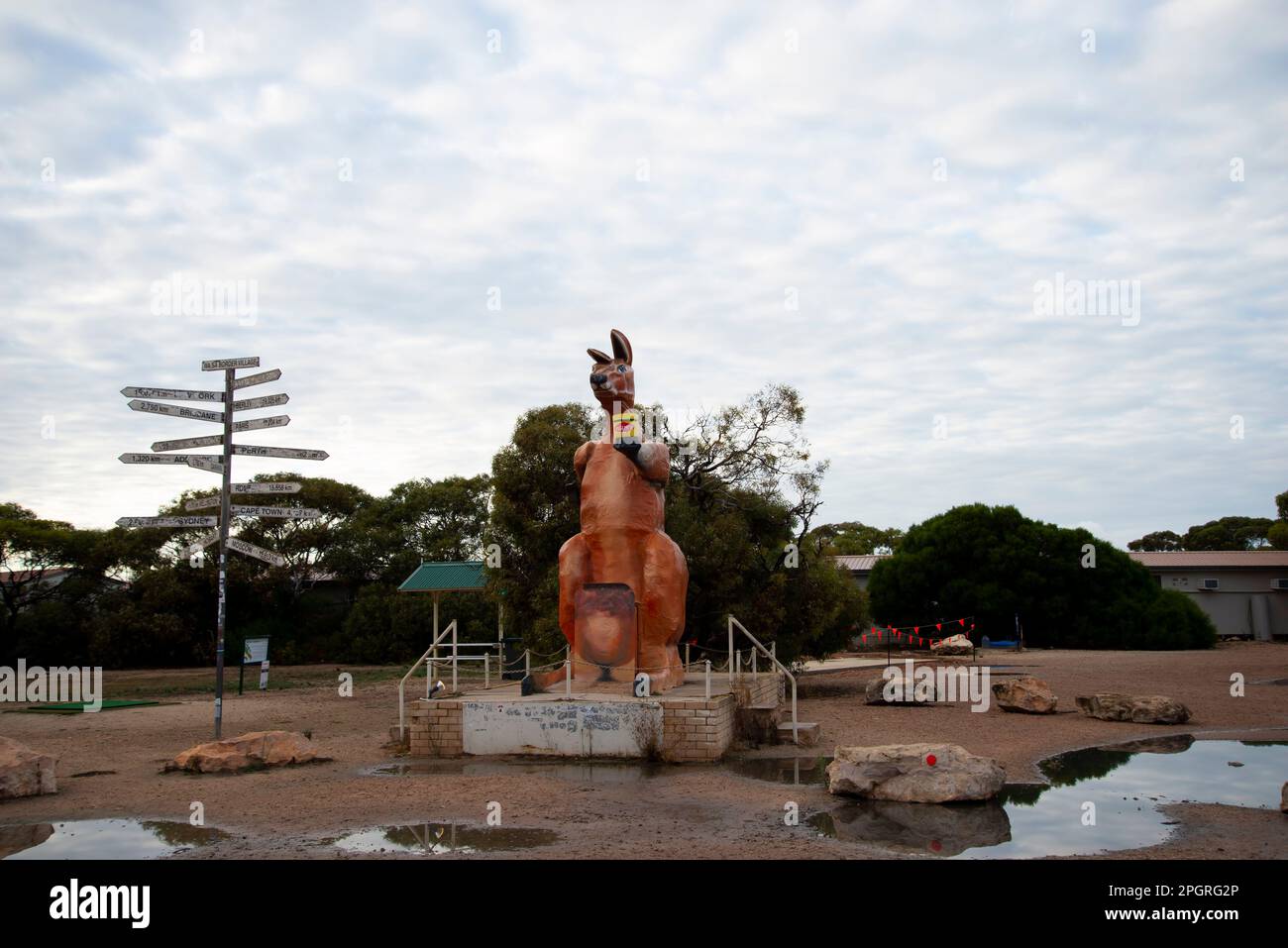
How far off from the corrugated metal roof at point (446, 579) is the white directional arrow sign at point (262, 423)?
7.19m

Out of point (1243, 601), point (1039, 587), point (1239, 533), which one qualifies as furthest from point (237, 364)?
point (1239, 533)

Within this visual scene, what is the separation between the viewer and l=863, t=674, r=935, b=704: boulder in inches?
735

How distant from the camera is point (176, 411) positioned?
526 inches

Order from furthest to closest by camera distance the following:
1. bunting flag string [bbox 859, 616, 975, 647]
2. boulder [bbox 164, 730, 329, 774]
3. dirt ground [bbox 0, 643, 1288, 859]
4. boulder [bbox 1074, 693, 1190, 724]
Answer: bunting flag string [bbox 859, 616, 975, 647] < boulder [bbox 1074, 693, 1190, 724] < boulder [bbox 164, 730, 329, 774] < dirt ground [bbox 0, 643, 1288, 859]

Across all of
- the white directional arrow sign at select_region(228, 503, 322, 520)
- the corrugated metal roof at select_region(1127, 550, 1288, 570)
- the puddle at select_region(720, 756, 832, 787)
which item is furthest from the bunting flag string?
the white directional arrow sign at select_region(228, 503, 322, 520)

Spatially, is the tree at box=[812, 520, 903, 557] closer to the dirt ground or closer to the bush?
the bush

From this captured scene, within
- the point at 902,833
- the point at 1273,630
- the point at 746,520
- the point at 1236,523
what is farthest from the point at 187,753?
the point at 1236,523

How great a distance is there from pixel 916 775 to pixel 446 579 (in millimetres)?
13513

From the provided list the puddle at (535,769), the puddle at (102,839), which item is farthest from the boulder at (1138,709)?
the puddle at (102,839)

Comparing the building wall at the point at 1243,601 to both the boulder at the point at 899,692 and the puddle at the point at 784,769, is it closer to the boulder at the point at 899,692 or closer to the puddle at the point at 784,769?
the boulder at the point at 899,692

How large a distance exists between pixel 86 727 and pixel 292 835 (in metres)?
10.4

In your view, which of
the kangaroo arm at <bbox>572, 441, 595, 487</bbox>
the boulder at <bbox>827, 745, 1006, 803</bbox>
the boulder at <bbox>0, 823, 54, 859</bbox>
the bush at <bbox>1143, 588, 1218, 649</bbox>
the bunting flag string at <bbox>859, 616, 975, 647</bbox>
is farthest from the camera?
the bush at <bbox>1143, 588, 1218, 649</bbox>

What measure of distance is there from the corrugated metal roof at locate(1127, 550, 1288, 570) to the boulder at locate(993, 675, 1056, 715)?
27.3m

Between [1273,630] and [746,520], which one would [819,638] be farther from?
[1273,630]
